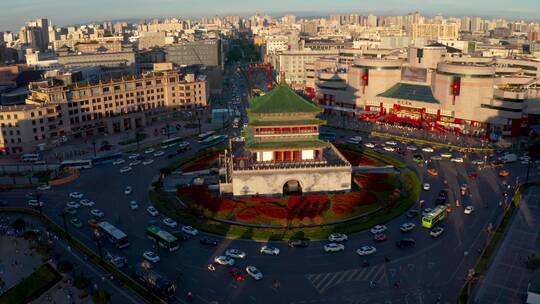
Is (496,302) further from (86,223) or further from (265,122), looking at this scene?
(86,223)

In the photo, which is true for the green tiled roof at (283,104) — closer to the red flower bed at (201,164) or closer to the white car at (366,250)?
the red flower bed at (201,164)

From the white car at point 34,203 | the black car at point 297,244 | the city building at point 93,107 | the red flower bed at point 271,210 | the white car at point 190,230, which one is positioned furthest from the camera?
the city building at point 93,107

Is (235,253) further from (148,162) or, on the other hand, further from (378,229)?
(148,162)

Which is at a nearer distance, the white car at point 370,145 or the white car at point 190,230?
the white car at point 190,230

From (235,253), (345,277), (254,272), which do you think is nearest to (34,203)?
(235,253)

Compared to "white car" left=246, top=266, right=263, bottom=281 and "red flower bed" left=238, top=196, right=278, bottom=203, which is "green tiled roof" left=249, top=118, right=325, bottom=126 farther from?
"white car" left=246, top=266, right=263, bottom=281

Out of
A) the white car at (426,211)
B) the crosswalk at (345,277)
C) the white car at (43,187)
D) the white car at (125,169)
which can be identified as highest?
the white car at (125,169)

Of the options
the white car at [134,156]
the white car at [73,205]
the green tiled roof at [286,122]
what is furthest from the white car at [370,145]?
the white car at [73,205]

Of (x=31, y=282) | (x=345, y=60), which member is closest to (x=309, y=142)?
(x=31, y=282)
